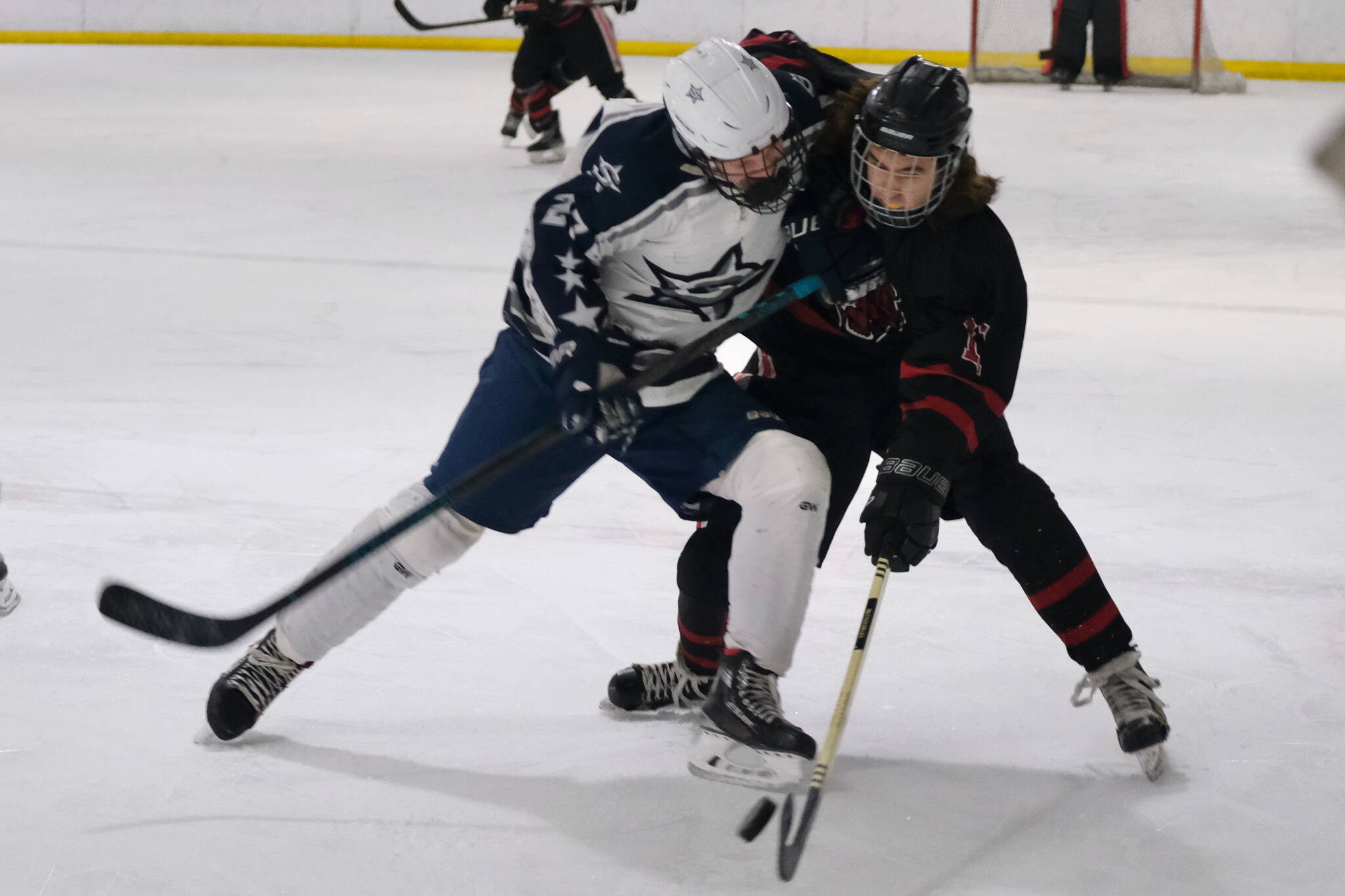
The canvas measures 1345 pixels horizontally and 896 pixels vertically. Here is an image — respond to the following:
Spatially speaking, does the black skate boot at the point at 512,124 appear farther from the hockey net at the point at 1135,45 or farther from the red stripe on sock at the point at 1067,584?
the red stripe on sock at the point at 1067,584

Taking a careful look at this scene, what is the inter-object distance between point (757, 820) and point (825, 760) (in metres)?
0.10

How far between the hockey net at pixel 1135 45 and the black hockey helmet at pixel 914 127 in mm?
7339

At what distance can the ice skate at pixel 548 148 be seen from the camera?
6387 mm

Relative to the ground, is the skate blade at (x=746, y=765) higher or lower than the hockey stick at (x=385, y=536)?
lower

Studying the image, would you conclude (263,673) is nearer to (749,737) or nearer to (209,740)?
(209,740)

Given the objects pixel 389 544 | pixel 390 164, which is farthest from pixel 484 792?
pixel 390 164

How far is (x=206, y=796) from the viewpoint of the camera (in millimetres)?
1794

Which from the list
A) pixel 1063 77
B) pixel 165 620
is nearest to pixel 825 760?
pixel 165 620

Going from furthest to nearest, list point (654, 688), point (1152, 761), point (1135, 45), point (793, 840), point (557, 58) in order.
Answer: point (1135, 45) → point (557, 58) → point (654, 688) → point (1152, 761) → point (793, 840)

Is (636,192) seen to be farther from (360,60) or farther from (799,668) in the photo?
(360,60)

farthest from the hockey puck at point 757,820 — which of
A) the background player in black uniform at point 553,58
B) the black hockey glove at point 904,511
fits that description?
the background player in black uniform at point 553,58

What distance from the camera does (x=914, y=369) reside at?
70.6 inches

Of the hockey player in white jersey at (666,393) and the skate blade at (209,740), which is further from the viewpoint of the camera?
the skate blade at (209,740)

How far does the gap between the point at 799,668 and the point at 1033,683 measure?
327mm
